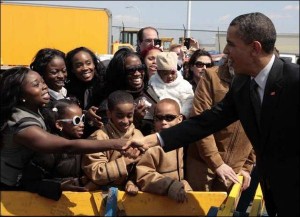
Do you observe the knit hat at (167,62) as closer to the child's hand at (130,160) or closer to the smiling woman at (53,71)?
the smiling woman at (53,71)

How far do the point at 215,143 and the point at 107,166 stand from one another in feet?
3.00

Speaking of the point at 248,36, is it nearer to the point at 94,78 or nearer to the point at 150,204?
the point at 150,204

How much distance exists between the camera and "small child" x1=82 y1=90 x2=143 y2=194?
2.94 m

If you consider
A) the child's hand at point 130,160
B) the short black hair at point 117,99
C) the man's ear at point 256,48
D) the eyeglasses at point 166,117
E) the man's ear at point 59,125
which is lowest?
the child's hand at point 130,160

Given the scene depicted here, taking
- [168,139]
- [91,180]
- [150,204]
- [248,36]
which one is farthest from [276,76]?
[91,180]

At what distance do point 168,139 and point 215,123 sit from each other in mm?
324

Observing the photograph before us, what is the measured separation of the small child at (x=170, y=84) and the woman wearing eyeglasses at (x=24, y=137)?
1292 millimetres

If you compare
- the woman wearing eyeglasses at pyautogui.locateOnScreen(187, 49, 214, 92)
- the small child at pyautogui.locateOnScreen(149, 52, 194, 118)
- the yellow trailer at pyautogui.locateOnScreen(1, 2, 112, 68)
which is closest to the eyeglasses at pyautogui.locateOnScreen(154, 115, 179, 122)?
the small child at pyautogui.locateOnScreen(149, 52, 194, 118)

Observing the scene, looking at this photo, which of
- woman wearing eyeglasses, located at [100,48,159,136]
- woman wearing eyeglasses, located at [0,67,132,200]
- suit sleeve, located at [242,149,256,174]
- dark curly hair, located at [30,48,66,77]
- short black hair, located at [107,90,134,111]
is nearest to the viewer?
woman wearing eyeglasses, located at [0,67,132,200]

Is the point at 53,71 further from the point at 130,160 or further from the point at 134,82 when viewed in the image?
the point at 130,160

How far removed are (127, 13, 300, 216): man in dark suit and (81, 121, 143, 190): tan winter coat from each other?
2.89 ft

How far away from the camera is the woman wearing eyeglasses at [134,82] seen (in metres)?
3.72

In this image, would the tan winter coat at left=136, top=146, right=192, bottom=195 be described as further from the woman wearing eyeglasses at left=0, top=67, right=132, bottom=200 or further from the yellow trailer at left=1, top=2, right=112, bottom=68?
the yellow trailer at left=1, top=2, right=112, bottom=68

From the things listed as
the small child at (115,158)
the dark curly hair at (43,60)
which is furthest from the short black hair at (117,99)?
the dark curly hair at (43,60)
